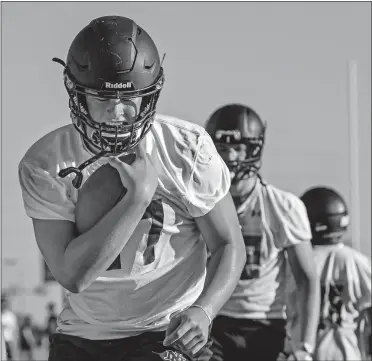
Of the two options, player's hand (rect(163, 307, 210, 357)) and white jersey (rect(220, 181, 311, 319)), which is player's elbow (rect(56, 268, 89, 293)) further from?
white jersey (rect(220, 181, 311, 319))

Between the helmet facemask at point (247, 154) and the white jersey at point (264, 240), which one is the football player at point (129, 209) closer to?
the white jersey at point (264, 240)

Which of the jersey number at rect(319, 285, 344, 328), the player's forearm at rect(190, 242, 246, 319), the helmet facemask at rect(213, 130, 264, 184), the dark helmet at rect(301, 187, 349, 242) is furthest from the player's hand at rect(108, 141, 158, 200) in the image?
the dark helmet at rect(301, 187, 349, 242)

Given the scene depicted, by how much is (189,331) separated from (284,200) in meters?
3.70

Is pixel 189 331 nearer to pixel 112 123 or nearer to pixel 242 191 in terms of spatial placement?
pixel 112 123

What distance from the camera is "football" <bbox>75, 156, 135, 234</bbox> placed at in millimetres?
5715

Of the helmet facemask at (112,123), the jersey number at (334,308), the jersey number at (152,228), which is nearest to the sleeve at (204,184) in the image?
the jersey number at (152,228)

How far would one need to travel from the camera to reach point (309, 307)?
9164 mm

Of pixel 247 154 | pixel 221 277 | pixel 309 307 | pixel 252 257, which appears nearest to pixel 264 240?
pixel 252 257

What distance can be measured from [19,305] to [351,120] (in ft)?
36.0

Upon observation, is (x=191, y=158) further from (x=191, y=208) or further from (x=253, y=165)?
(x=253, y=165)

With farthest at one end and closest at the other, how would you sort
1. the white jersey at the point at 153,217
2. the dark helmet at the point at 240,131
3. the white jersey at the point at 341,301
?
1. the white jersey at the point at 341,301
2. the dark helmet at the point at 240,131
3. the white jersey at the point at 153,217

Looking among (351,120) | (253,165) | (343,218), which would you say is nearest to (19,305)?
(351,120)

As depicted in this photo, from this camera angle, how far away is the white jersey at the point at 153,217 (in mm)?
5789

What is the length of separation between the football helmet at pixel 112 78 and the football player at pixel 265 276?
129 inches
